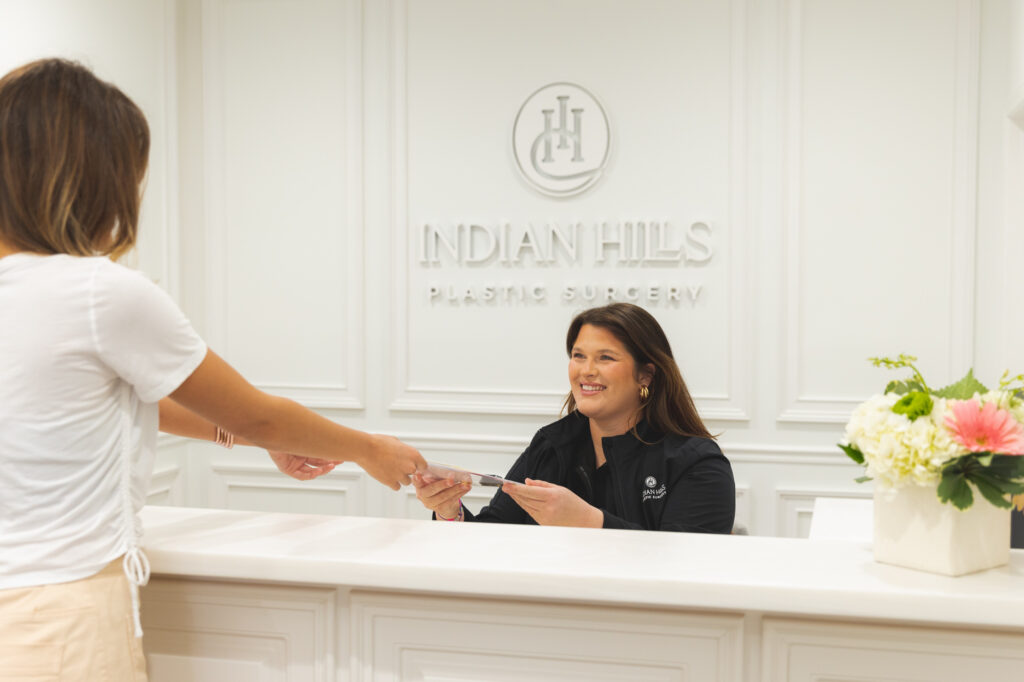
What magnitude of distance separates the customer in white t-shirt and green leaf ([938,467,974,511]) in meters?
0.95

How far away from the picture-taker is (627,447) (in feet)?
8.18

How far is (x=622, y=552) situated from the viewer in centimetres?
131

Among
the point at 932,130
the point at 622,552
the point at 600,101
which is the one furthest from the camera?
the point at 600,101

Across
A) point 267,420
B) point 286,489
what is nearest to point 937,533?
point 267,420

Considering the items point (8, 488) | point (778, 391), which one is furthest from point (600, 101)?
point (8, 488)

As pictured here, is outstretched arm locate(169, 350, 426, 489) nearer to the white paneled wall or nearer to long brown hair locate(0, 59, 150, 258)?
long brown hair locate(0, 59, 150, 258)

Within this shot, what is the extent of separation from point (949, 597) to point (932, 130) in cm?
295

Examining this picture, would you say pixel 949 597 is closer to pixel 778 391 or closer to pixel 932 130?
pixel 778 391

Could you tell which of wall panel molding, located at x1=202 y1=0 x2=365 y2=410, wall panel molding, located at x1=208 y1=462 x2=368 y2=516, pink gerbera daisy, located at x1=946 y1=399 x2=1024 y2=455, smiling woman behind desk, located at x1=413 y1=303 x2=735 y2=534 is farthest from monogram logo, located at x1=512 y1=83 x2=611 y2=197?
pink gerbera daisy, located at x1=946 y1=399 x2=1024 y2=455

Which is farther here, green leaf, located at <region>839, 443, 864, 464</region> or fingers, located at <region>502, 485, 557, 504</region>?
fingers, located at <region>502, 485, 557, 504</region>

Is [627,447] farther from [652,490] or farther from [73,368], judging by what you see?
[73,368]

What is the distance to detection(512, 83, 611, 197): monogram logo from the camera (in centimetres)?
382

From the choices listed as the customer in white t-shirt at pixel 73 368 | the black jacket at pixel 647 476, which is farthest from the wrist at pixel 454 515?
the customer in white t-shirt at pixel 73 368

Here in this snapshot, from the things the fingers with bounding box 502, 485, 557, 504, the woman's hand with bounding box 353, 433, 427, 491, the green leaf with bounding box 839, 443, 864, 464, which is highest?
the green leaf with bounding box 839, 443, 864, 464
